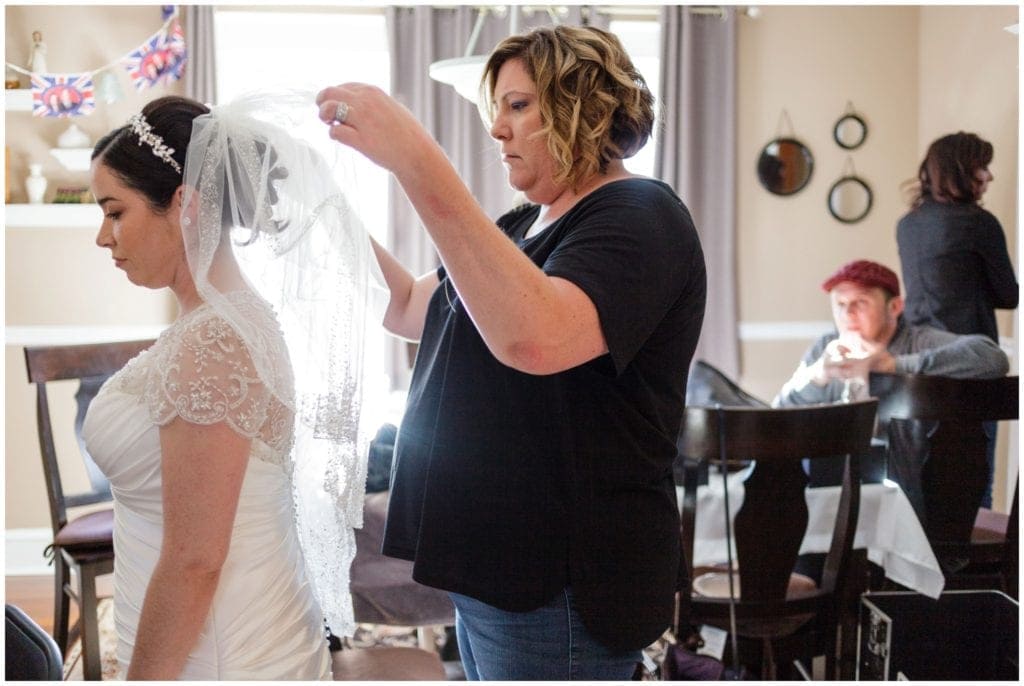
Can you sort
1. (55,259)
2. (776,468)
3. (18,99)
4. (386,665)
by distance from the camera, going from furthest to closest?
(55,259) < (18,99) < (776,468) < (386,665)

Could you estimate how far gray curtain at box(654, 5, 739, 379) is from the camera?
182 inches

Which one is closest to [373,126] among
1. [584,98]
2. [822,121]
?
[584,98]

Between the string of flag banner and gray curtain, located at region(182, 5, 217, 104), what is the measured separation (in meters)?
0.04

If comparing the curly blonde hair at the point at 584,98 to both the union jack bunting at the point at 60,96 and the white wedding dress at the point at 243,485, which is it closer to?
the white wedding dress at the point at 243,485

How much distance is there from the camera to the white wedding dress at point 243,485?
1198 mm

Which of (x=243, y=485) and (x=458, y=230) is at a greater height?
(x=458, y=230)

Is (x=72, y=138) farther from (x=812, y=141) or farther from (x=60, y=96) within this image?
(x=812, y=141)

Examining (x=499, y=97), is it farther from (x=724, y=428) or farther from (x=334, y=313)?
(x=724, y=428)

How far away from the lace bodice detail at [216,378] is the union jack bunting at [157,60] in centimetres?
296

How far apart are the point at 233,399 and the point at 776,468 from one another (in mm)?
1321

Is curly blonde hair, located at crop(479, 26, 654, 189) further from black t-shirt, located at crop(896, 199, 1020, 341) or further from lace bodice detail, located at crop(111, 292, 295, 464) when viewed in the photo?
Result: black t-shirt, located at crop(896, 199, 1020, 341)

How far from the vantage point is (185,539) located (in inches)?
45.8

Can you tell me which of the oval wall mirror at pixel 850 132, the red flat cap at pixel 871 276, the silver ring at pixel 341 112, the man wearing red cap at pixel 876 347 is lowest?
the man wearing red cap at pixel 876 347

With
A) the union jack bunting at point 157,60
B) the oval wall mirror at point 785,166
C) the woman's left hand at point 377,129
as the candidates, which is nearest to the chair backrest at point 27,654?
the woman's left hand at point 377,129
